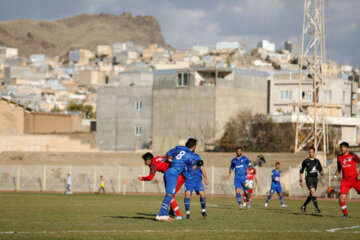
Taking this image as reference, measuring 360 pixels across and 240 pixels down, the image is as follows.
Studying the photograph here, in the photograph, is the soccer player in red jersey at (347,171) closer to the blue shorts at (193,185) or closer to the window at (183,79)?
the blue shorts at (193,185)

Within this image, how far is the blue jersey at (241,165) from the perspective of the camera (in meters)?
26.3

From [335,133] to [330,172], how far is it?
55498 mm

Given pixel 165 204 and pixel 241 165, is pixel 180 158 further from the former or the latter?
pixel 241 165

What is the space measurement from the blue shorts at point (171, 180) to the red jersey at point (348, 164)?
5.92 metres

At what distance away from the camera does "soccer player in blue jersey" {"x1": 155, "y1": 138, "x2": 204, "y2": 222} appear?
1780 centimetres

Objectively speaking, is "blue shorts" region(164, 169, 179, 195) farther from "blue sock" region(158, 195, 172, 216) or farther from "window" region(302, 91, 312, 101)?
"window" region(302, 91, 312, 101)

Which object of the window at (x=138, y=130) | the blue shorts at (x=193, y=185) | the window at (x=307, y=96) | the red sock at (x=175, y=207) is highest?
the window at (x=307, y=96)

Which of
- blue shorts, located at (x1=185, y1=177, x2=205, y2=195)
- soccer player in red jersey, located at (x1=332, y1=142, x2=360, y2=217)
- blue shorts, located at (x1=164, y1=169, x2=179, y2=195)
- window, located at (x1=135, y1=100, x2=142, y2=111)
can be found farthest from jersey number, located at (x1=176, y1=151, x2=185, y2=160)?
window, located at (x1=135, y1=100, x2=142, y2=111)

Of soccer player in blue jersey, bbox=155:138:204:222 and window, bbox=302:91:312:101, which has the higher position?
A: window, bbox=302:91:312:101

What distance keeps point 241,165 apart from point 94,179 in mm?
29878

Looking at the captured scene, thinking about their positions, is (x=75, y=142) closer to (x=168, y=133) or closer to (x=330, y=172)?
(x=168, y=133)

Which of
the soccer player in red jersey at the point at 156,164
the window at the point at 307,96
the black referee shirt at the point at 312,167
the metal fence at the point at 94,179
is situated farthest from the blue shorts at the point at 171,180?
the window at the point at 307,96

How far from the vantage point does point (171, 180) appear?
1780 centimetres

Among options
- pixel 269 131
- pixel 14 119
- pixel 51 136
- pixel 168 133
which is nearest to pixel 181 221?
pixel 51 136
